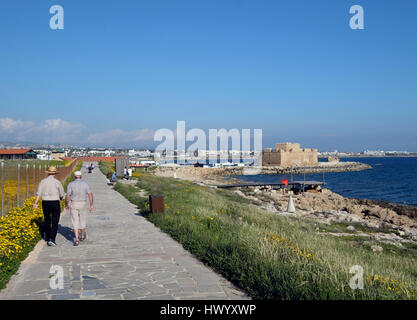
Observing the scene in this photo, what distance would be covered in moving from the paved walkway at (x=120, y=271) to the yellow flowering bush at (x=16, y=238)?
0.17 m

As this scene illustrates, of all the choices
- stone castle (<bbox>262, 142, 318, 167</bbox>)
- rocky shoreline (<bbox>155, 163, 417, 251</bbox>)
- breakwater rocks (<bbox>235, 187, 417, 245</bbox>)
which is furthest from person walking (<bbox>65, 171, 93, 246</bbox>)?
stone castle (<bbox>262, 142, 318, 167</bbox>)

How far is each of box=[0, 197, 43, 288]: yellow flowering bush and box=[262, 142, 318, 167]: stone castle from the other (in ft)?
351

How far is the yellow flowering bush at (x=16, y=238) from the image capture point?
6816mm

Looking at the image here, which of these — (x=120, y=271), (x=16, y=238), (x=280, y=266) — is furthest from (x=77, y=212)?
(x=280, y=266)

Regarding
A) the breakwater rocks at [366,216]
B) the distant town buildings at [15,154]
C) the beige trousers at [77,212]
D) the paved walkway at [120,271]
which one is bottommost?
the breakwater rocks at [366,216]

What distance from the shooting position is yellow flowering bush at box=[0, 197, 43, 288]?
682 cm

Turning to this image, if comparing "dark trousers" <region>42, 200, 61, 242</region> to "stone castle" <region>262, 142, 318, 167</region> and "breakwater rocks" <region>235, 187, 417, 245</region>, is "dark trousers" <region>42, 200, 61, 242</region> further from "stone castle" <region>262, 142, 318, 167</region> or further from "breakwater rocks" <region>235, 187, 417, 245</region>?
"stone castle" <region>262, 142, 318, 167</region>

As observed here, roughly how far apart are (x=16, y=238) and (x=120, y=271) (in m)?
3.03

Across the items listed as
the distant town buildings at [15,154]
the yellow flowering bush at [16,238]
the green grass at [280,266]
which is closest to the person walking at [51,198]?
the yellow flowering bush at [16,238]

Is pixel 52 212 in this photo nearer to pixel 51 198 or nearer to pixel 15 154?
pixel 51 198

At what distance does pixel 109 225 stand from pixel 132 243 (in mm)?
2975

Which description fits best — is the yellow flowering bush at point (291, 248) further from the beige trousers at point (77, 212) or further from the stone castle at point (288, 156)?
the stone castle at point (288, 156)

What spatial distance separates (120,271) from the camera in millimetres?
6781

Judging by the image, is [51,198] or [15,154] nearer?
[51,198]
